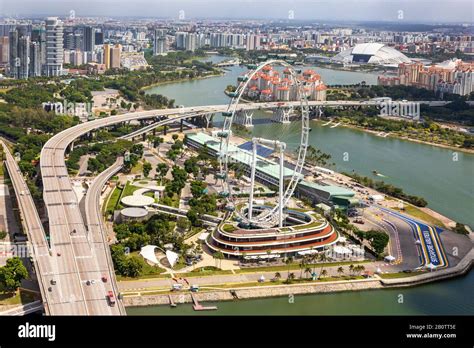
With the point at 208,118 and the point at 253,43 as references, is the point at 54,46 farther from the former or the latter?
the point at 253,43

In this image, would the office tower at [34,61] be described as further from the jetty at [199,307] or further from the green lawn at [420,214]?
the jetty at [199,307]

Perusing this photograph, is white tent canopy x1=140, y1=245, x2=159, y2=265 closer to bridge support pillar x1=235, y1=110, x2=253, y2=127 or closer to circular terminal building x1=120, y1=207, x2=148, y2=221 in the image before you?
circular terminal building x1=120, y1=207, x2=148, y2=221

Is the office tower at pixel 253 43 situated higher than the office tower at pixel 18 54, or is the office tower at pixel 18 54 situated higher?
the office tower at pixel 253 43

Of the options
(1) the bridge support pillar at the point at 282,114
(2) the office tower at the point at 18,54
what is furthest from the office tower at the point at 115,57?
(1) the bridge support pillar at the point at 282,114

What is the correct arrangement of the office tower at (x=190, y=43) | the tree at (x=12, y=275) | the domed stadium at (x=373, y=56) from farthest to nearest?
the office tower at (x=190, y=43)
the domed stadium at (x=373, y=56)
the tree at (x=12, y=275)

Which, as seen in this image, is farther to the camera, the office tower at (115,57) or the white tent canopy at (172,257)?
the office tower at (115,57)

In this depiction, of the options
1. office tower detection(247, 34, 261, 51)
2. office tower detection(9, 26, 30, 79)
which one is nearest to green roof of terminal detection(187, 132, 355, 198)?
office tower detection(9, 26, 30, 79)

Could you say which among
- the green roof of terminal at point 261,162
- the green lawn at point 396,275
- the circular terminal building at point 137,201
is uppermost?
the green roof of terminal at point 261,162
